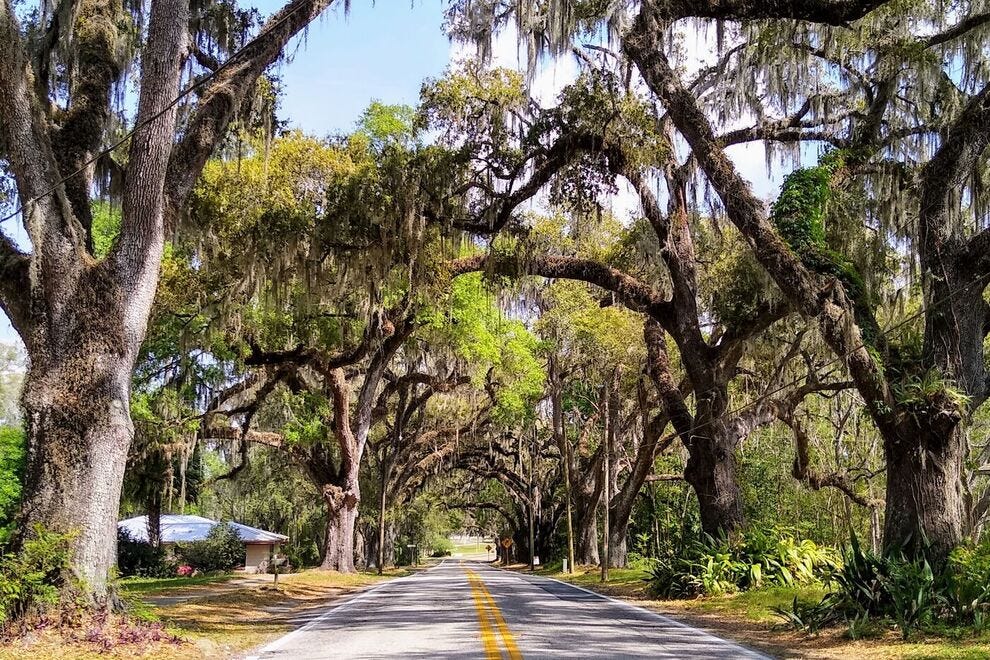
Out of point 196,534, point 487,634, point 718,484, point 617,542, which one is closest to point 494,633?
point 487,634

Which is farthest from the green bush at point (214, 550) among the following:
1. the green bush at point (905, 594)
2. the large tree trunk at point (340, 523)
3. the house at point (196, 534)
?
the green bush at point (905, 594)

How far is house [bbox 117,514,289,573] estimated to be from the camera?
128ft

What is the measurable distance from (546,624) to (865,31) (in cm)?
1004

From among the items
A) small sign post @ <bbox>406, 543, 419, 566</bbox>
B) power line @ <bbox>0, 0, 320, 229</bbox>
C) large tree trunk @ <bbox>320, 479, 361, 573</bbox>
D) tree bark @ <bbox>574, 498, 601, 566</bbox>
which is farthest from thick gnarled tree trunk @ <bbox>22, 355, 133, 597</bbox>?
small sign post @ <bbox>406, 543, 419, 566</bbox>

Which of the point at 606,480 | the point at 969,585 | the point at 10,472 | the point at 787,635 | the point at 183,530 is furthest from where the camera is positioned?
the point at 183,530

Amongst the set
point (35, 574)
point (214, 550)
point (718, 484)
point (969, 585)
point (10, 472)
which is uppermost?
point (10, 472)

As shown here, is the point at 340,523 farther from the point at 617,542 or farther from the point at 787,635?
the point at 787,635

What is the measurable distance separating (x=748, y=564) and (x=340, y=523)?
14.7m

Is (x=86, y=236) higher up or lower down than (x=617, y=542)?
higher up

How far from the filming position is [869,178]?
1484 cm

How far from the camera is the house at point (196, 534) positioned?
39028 millimetres

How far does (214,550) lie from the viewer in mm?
41062

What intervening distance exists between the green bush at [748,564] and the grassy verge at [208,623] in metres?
6.70

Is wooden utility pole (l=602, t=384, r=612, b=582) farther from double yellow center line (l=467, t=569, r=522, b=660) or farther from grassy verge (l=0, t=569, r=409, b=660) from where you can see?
double yellow center line (l=467, t=569, r=522, b=660)
